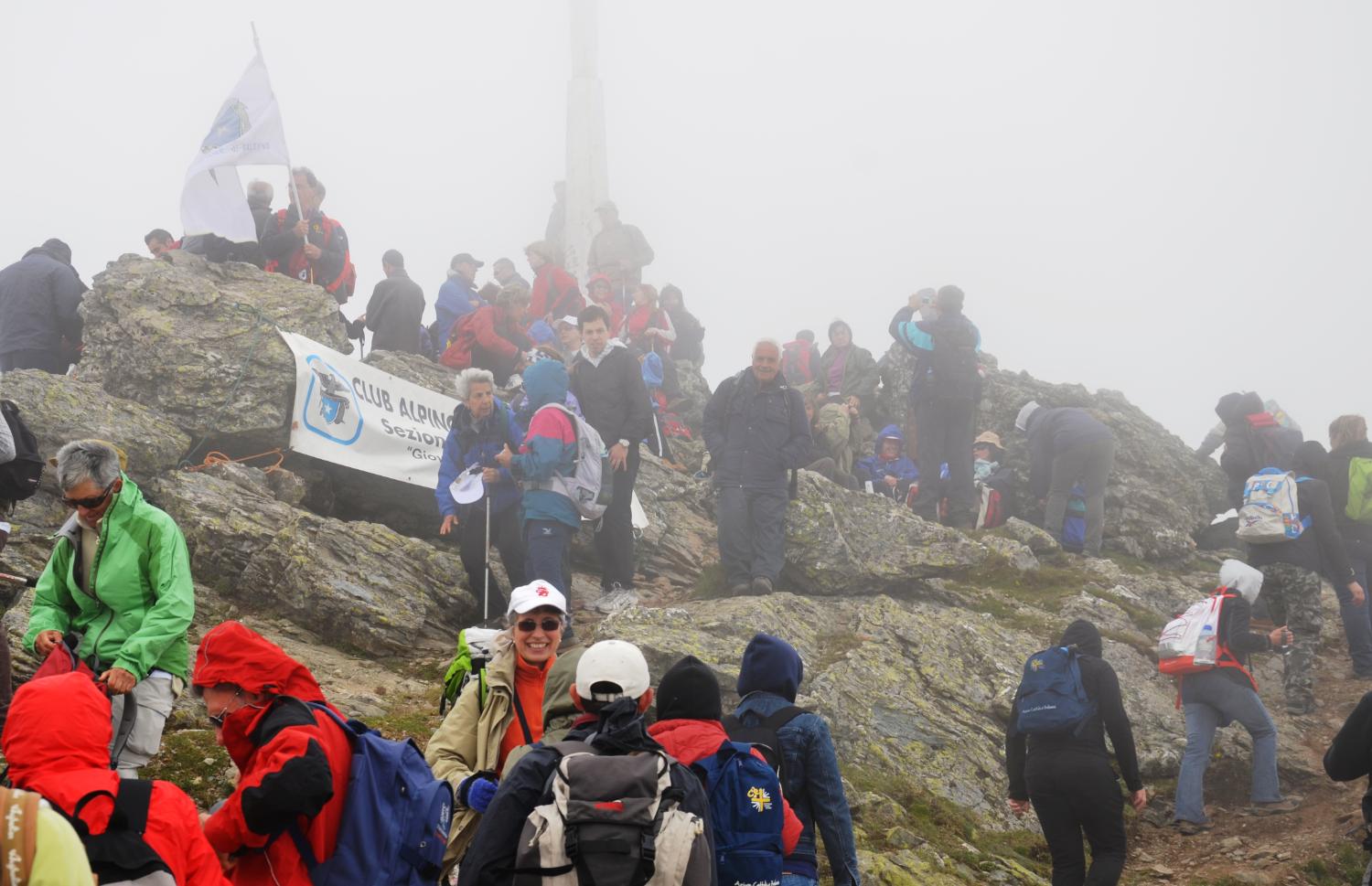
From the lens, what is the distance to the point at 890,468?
65.9 feet

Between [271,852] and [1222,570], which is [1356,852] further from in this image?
[271,852]

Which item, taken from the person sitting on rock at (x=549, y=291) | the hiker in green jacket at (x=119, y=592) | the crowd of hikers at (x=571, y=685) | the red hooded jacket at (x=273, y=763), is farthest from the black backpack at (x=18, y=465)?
the person sitting on rock at (x=549, y=291)

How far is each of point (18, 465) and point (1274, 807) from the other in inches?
415

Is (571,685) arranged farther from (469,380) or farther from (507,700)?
(469,380)

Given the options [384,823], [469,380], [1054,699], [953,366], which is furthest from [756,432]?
[384,823]

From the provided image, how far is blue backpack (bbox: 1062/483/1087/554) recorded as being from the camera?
55.9 ft

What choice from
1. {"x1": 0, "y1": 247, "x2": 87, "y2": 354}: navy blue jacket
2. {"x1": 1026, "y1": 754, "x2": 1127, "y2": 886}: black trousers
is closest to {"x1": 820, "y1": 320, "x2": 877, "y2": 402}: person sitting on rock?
{"x1": 0, "y1": 247, "x2": 87, "y2": 354}: navy blue jacket

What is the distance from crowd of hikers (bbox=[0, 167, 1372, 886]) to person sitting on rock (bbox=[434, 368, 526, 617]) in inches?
1.4

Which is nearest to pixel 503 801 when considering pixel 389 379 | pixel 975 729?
pixel 975 729

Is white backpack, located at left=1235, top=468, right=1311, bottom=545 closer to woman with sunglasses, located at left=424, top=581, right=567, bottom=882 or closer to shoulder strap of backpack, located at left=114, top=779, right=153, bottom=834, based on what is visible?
woman with sunglasses, located at left=424, top=581, right=567, bottom=882

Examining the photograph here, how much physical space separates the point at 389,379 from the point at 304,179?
14.6ft

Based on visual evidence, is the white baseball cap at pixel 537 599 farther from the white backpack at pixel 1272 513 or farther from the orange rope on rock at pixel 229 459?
the orange rope on rock at pixel 229 459

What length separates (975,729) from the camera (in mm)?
10734

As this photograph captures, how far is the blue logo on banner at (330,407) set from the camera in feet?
48.1
